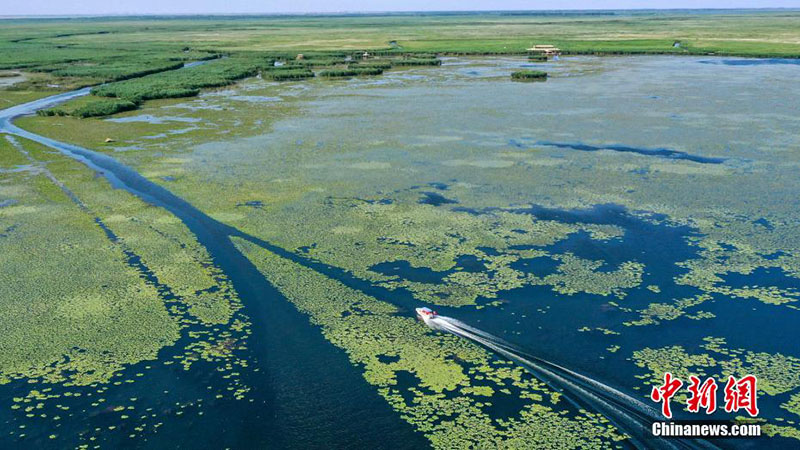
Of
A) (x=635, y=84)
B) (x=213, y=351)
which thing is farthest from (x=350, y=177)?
(x=635, y=84)

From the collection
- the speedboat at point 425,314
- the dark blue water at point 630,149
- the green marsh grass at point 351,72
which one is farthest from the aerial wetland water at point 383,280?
the green marsh grass at point 351,72

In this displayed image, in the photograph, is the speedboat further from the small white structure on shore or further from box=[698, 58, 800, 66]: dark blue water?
the small white structure on shore

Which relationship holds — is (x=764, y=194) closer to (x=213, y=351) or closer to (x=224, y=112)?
(x=213, y=351)

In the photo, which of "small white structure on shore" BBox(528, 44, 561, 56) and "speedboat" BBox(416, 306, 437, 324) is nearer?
"speedboat" BBox(416, 306, 437, 324)

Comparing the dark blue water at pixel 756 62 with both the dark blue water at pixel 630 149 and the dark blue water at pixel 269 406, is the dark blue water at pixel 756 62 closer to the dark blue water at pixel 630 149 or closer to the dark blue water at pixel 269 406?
the dark blue water at pixel 630 149

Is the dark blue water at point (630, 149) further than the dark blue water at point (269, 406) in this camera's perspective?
Yes

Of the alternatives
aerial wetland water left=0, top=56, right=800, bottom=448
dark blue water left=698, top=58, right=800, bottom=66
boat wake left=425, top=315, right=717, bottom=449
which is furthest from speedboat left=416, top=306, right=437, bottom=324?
dark blue water left=698, top=58, right=800, bottom=66
